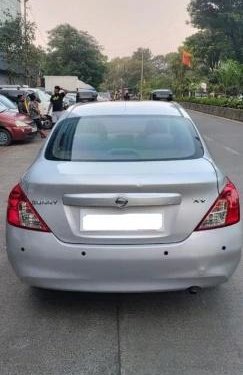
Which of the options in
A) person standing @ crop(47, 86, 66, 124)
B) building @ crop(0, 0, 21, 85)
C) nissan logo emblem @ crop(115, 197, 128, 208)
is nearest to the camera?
nissan logo emblem @ crop(115, 197, 128, 208)

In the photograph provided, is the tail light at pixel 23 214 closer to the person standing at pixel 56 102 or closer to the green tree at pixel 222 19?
the person standing at pixel 56 102

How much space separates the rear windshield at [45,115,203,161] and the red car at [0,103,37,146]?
36.3 ft

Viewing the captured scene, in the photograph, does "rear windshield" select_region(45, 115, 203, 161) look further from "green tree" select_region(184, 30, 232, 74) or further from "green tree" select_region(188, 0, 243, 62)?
"green tree" select_region(184, 30, 232, 74)

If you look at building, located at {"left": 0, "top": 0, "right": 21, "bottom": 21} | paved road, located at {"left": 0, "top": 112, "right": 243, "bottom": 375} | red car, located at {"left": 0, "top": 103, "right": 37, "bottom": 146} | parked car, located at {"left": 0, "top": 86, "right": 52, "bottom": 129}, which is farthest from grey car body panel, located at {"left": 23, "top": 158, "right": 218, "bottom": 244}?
building, located at {"left": 0, "top": 0, "right": 21, "bottom": 21}

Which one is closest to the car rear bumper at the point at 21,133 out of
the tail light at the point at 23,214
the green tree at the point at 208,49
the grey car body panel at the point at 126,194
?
the tail light at the point at 23,214

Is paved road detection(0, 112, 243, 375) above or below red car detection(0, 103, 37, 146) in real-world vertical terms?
above

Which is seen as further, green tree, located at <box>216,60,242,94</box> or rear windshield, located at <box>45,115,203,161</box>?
green tree, located at <box>216,60,242,94</box>

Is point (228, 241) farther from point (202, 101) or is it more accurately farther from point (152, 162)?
point (202, 101)

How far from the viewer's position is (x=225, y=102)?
3120 centimetres

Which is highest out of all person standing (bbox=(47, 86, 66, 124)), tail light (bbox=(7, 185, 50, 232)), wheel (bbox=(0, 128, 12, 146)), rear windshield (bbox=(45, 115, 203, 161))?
rear windshield (bbox=(45, 115, 203, 161))

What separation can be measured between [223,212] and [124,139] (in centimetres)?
115

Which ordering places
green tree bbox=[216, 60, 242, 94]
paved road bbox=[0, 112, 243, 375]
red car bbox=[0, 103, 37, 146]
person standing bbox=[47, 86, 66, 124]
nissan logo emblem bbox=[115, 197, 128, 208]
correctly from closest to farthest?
paved road bbox=[0, 112, 243, 375] → nissan logo emblem bbox=[115, 197, 128, 208] → red car bbox=[0, 103, 37, 146] → person standing bbox=[47, 86, 66, 124] → green tree bbox=[216, 60, 242, 94]

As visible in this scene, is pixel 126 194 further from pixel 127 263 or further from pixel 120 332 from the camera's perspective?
pixel 120 332

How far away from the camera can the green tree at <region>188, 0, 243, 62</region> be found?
154ft
